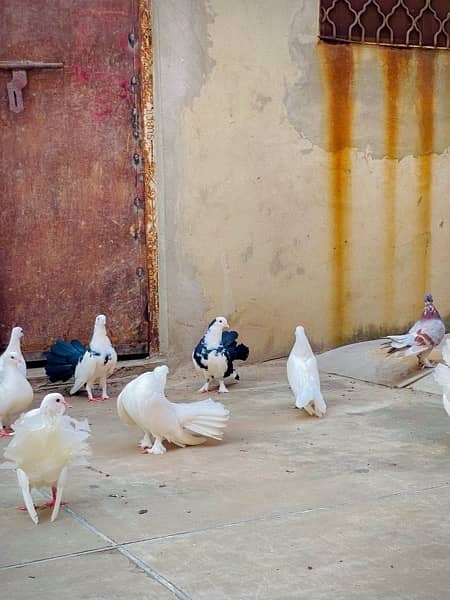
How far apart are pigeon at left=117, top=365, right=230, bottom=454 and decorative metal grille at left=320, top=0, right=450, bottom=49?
3.76 m

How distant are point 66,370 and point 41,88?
2.02 m

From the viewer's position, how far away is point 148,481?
4582mm

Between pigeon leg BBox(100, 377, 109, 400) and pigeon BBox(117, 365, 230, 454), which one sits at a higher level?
pigeon BBox(117, 365, 230, 454)

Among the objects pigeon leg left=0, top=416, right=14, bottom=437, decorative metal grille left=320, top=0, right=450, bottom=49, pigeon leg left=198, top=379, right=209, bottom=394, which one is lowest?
pigeon leg left=198, top=379, right=209, bottom=394

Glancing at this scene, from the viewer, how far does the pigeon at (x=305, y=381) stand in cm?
577

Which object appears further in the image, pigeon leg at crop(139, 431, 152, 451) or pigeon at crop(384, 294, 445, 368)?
pigeon at crop(384, 294, 445, 368)

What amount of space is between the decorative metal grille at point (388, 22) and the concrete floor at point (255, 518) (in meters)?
3.41

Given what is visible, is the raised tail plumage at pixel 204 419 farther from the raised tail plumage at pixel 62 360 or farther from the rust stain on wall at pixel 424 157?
the rust stain on wall at pixel 424 157

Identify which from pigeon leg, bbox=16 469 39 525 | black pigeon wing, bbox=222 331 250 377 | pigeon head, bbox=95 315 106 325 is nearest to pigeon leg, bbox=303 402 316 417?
black pigeon wing, bbox=222 331 250 377

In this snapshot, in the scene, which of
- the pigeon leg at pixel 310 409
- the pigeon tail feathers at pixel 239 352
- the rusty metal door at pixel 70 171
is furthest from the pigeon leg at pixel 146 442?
the rusty metal door at pixel 70 171

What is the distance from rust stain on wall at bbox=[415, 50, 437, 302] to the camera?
8.11 metres

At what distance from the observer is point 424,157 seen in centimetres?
819

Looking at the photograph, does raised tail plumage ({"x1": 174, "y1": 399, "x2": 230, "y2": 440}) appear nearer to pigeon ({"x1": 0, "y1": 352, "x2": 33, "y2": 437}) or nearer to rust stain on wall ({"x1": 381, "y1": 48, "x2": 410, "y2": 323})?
pigeon ({"x1": 0, "y1": 352, "x2": 33, "y2": 437})

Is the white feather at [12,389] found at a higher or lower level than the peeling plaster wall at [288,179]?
lower
